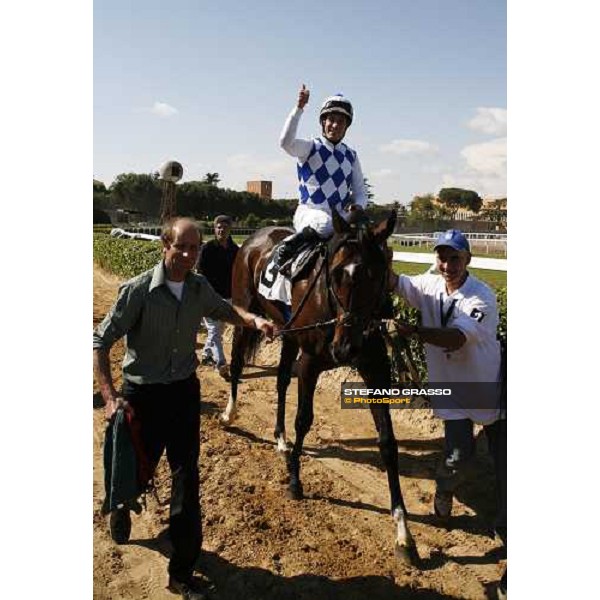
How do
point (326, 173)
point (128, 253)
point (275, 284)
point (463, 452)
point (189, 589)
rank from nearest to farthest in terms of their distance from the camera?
1. point (189, 589)
2. point (463, 452)
3. point (326, 173)
4. point (275, 284)
5. point (128, 253)

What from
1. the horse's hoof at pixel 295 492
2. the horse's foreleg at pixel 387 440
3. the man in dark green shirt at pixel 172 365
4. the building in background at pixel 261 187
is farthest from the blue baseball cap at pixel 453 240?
the building in background at pixel 261 187

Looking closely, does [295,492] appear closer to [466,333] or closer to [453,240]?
[466,333]

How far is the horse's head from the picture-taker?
3238 millimetres

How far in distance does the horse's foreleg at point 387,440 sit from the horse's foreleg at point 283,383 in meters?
1.15

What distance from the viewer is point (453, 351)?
10.8 ft

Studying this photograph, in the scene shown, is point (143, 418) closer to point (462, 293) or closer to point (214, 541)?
point (214, 541)

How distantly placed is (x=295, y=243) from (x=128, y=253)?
23.9ft

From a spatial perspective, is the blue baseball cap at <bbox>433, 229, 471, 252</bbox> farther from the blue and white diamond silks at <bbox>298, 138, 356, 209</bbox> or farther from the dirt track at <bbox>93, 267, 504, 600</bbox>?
the dirt track at <bbox>93, 267, 504, 600</bbox>

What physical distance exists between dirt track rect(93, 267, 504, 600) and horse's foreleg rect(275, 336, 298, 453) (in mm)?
154

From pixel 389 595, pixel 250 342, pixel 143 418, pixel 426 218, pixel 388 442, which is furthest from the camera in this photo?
pixel 426 218

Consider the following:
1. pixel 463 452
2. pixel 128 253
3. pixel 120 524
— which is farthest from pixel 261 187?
pixel 128 253

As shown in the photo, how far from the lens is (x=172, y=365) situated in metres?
2.71

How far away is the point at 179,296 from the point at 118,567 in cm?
162

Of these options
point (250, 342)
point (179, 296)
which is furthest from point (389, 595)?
point (250, 342)
